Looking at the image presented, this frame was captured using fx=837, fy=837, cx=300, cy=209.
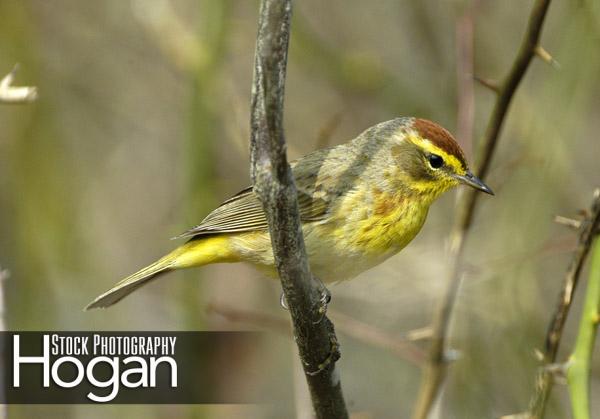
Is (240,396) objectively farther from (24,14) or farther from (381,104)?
(24,14)

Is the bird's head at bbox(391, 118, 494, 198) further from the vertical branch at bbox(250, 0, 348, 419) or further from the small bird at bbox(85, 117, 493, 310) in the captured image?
the vertical branch at bbox(250, 0, 348, 419)

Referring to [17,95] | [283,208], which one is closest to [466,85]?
[283,208]

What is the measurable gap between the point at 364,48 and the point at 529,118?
2.13 metres

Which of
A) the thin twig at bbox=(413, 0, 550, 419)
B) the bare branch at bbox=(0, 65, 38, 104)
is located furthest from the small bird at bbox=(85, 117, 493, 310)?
the bare branch at bbox=(0, 65, 38, 104)

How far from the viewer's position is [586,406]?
306 cm

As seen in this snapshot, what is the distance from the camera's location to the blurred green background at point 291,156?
4.98 m

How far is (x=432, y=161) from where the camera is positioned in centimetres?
427

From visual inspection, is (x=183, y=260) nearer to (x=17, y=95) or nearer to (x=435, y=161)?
(x=435, y=161)

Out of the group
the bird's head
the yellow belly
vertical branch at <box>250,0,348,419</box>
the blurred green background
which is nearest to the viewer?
vertical branch at <box>250,0,348,419</box>

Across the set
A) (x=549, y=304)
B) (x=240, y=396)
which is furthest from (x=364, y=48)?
(x=240, y=396)

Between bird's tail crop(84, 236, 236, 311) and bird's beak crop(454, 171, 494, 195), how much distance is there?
1.22 m

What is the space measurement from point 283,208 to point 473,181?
1.70m

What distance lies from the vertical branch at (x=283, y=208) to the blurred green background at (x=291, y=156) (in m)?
0.99

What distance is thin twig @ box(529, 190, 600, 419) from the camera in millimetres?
3133
